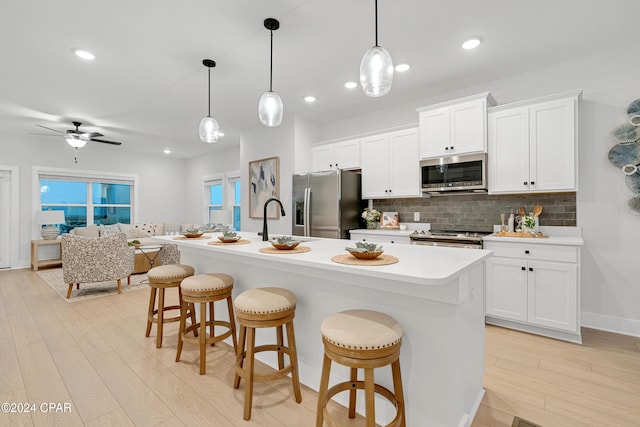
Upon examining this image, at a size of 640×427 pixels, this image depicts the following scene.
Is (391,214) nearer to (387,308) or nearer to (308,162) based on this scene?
(308,162)

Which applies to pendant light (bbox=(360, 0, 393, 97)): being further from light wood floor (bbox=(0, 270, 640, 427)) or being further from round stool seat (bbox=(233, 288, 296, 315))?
light wood floor (bbox=(0, 270, 640, 427))

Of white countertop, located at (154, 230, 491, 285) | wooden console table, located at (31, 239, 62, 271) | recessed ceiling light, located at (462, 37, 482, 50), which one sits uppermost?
recessed ceiling light, located at (462, 37, 482, 50)

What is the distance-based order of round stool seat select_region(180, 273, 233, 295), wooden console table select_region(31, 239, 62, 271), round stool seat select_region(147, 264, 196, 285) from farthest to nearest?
1. wooden console table select_region(31, 239, 62, 271)
2. round stool seat select_region(147, 264, 196, 285)
3. round stool seat select_region(180, 273, 233, 295)

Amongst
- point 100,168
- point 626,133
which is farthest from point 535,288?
point 100,168

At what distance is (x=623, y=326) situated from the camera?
289cm

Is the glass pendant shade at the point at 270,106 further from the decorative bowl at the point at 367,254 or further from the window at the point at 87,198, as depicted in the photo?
the window at the point at 87,198

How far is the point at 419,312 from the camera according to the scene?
5.05 feet

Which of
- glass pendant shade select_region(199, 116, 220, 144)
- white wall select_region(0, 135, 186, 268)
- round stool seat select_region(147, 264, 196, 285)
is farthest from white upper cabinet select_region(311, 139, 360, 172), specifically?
white wall select_region(0, 135, 186, 268)

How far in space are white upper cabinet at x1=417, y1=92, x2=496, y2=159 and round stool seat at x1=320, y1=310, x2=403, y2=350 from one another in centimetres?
256

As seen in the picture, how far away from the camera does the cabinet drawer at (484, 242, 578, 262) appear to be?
2.70 meters

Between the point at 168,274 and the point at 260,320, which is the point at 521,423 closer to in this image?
the point at 260,320

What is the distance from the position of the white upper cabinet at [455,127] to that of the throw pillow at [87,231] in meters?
6.66

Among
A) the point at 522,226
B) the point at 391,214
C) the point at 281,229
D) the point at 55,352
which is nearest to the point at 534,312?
the point at 522,226

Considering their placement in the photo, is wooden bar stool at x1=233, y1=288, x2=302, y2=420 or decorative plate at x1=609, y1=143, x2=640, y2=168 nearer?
wooden bar stool at x1=233, y1=288, x2=302, y2=420
